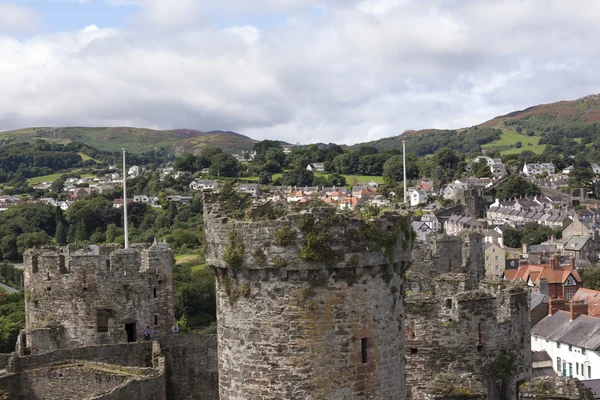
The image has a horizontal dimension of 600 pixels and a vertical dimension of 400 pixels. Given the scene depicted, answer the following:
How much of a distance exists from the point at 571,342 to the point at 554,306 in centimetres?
880

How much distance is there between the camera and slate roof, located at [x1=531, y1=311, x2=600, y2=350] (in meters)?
54.2

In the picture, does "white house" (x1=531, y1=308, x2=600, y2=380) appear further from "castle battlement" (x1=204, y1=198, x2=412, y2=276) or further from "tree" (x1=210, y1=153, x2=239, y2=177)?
"tree" (x1=210, y1=153, x2=239, y2=177)

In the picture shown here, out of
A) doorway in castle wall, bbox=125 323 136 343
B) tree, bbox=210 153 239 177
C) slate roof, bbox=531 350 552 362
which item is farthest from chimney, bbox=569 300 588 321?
tree, bbox=210 153 239 177

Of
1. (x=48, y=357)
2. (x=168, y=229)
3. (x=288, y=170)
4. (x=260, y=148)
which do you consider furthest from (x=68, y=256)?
(x=260, y=148)

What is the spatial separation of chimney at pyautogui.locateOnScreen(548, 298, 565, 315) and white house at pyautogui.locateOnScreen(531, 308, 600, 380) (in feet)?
4.03

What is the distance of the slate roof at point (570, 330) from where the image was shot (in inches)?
2133

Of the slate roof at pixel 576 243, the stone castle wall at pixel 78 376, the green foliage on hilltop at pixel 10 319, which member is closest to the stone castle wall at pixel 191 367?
the stone castle wall at pixel 78 376

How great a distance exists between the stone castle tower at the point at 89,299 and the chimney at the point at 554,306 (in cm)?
4526

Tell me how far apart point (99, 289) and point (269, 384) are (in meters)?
12.4

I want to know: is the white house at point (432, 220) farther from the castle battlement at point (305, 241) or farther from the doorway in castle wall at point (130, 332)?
the castle battlement at point (305, 241)

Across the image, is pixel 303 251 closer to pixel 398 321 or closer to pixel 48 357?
pixel 398 321

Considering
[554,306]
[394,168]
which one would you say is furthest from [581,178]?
[554,306]

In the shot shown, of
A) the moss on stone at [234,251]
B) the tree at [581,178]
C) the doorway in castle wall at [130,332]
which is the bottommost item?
the doorway in castle wall at [130,332]

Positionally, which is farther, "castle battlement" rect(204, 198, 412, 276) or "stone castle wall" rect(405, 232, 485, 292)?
"stone castle wall" rect(405, 232, 485, 292)
